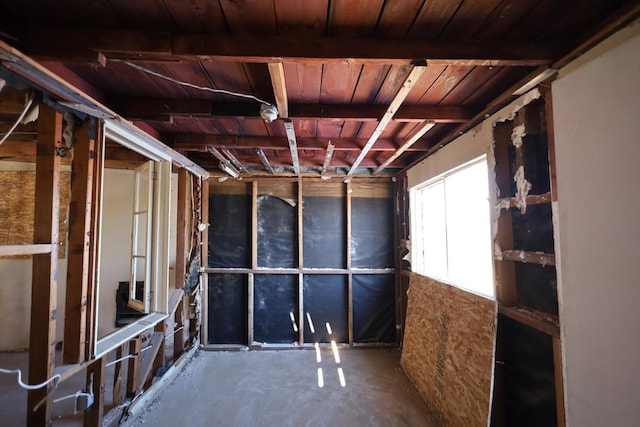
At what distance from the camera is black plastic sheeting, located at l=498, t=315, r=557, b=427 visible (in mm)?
1549

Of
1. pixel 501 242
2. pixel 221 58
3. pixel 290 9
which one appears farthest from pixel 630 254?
pixel 221 58

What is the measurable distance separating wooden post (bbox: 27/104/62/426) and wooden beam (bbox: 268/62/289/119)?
1.19 metres

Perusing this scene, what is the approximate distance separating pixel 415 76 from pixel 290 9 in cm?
69

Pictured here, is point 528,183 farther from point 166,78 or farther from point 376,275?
point 376,275

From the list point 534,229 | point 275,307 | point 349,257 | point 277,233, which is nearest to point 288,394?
point 275,307

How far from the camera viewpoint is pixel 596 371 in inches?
45.8

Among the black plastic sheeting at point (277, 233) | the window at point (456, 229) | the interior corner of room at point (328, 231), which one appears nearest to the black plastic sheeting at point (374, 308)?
the interior corner of room at point (328, 231)

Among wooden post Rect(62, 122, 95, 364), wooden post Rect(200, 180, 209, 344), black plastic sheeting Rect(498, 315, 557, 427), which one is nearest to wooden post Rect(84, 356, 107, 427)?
wooden post Rect(62, 122, 95, 364)

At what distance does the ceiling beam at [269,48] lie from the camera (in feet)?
4.11

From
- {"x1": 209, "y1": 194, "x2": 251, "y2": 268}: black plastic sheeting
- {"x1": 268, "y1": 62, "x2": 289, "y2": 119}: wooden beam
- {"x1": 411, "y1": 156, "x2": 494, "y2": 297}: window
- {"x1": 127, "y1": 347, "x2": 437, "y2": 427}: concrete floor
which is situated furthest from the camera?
{"x1": 209, "y1": 194, "x2": 251, "y2": 268}: black plastic sheeting

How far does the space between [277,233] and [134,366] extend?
2.14m

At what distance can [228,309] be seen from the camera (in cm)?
397

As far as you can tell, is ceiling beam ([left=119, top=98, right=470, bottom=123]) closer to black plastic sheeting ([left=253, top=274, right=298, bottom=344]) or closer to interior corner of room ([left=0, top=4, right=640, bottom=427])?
interior corner of room ([left=0, top=4, right=640, bottom=427])

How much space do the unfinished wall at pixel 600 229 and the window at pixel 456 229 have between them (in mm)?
735
